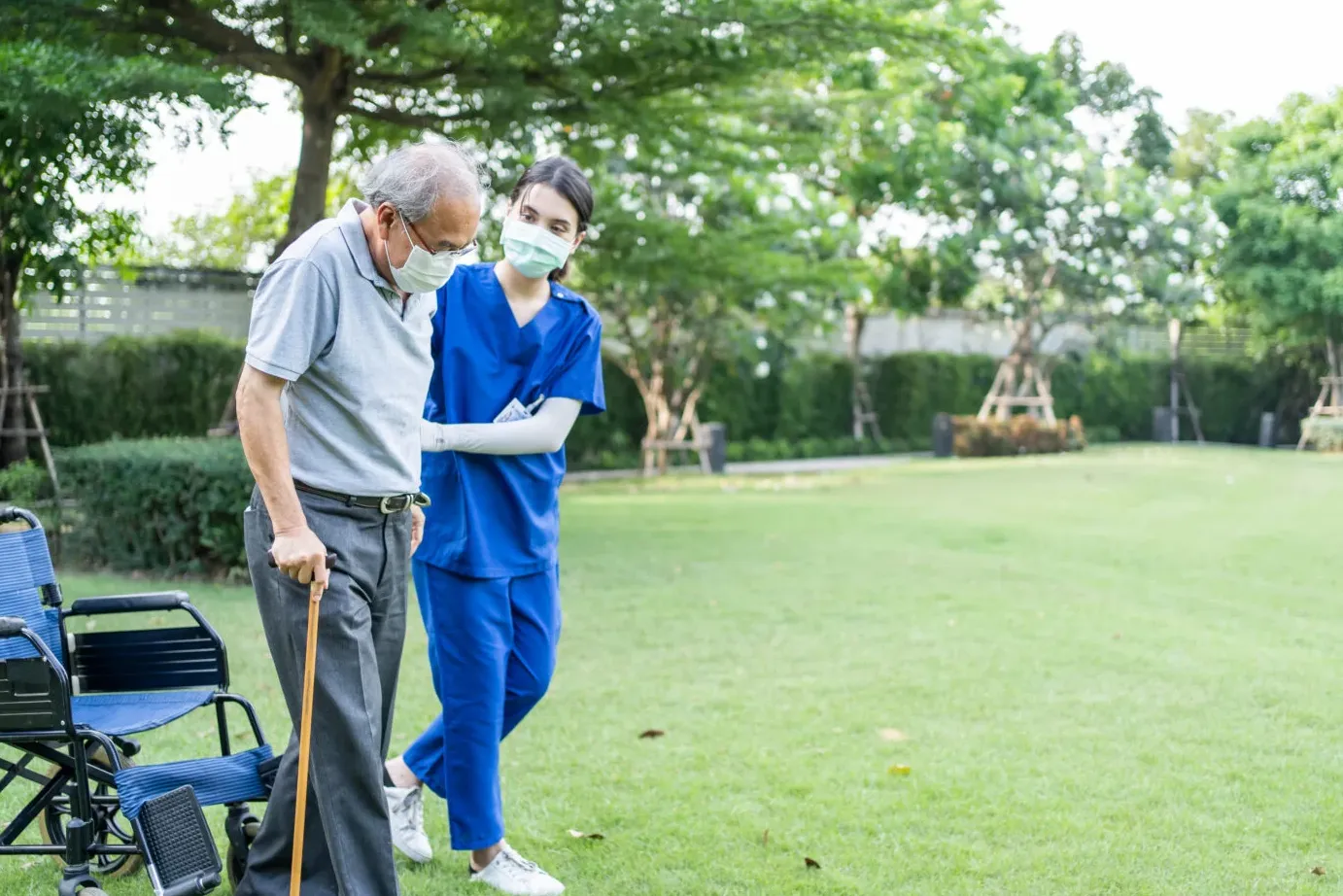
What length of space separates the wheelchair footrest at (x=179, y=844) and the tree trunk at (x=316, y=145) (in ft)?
22.8

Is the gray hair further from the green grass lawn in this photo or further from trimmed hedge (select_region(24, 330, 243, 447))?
trimmed hedge (select_region(24, 330, 243, 447))

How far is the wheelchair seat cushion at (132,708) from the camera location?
324 centimetres

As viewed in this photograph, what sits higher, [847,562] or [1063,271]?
[1063,271]

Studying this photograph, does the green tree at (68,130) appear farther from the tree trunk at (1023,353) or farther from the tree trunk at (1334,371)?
the tree trunk at (1334,371)

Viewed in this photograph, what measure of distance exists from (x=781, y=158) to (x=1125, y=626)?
554 centimetres

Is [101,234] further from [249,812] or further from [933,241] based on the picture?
[933,241]

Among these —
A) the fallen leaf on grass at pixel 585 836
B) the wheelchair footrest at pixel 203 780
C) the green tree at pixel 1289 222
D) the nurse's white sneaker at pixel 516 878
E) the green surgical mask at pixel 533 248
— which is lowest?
the fallen leaf on grass at pixel 585 836

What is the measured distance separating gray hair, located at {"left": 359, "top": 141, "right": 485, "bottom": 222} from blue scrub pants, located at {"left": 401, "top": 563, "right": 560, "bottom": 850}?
1.08m

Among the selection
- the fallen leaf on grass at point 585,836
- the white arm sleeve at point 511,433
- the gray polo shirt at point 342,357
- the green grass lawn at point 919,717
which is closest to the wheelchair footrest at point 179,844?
the green grass lawn at point 919,717

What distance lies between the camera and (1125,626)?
730 cm

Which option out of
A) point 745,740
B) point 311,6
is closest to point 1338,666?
Answer: point 745,740

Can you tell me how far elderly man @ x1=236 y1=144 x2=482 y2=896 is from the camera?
268 centimetres

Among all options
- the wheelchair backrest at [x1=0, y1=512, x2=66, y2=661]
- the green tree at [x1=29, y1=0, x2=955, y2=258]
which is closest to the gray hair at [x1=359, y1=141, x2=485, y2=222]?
the wheelchair backrest at [x1=0, y1=512, x2=66, y2=661]

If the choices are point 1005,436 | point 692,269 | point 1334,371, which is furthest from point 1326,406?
point 692,269
